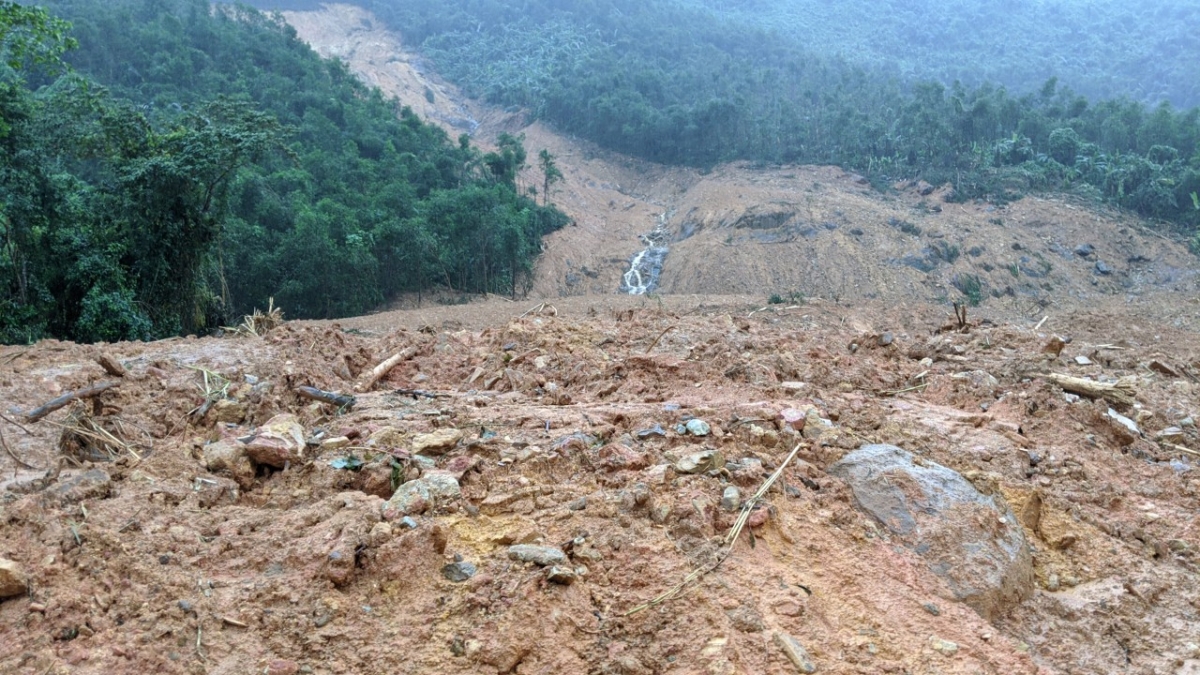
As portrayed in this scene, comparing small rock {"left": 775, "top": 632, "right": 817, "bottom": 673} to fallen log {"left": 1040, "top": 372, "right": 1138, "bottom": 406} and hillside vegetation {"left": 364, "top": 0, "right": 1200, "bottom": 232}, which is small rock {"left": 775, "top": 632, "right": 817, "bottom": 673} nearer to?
fallen log {"left": 1040, "top": 372, "right": 1138, "bottom": 406}

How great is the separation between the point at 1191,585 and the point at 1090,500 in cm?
60

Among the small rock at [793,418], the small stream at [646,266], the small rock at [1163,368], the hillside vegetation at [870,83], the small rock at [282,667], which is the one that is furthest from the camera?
the hillside vegetation at [870,83]

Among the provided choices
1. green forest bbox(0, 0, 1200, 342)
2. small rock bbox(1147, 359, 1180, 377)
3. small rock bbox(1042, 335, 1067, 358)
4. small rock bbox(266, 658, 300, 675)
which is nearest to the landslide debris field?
small rock bbox(266, 658, 300, 675)

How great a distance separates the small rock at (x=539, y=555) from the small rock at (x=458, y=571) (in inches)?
6.2

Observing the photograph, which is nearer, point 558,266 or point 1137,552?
point 1137,552

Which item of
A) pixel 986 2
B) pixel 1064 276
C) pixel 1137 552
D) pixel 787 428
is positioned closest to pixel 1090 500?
pixel 1137 552

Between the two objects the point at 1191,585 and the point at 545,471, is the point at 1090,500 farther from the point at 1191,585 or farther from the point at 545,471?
the point at 545,471

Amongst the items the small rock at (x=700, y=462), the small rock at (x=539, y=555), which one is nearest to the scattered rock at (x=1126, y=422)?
the small rock at (x=700, y=462)

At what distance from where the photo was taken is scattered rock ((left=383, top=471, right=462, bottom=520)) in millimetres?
2941

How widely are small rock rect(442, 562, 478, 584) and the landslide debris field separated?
0.04ft

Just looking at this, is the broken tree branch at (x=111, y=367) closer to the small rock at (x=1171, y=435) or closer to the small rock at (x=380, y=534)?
the small rock at (x=380, y=534)

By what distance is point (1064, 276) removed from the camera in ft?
79.2

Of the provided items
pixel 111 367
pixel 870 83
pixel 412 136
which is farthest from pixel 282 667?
pixel 870 83

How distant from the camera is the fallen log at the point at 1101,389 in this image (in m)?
4.88
